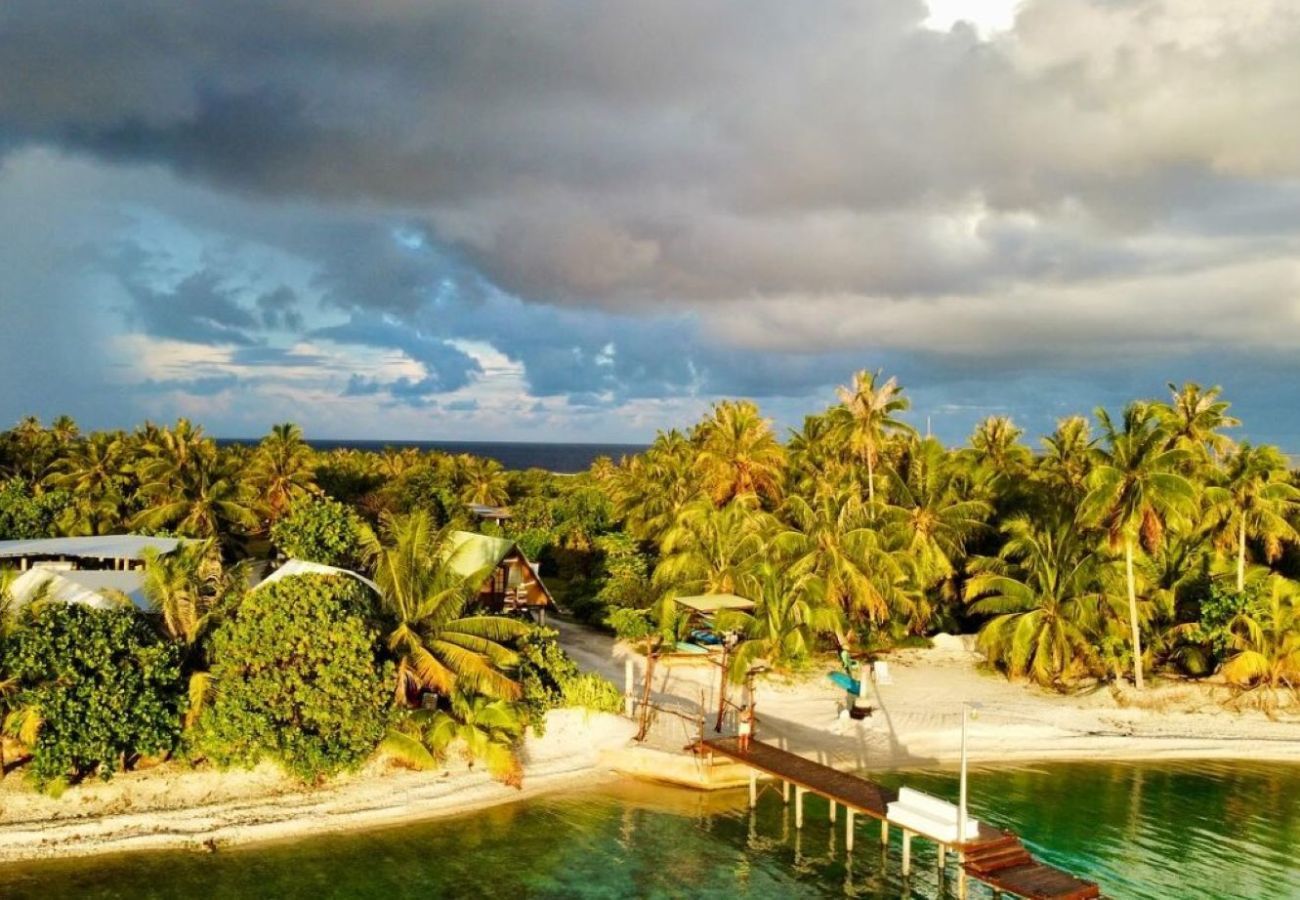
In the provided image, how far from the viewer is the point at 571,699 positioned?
84.6 feet

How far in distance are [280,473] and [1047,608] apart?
3716cm

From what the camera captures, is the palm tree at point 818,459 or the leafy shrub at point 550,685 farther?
the palm tree at point 818,459

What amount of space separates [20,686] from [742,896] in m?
15.8

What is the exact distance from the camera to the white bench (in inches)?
704

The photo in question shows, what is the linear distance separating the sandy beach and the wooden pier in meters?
2.73

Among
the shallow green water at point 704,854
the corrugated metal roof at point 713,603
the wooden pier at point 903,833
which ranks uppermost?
the corrugated metal roof at point 713,603

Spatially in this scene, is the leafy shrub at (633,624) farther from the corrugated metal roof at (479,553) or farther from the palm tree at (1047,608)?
the palm tree at (1047,608)

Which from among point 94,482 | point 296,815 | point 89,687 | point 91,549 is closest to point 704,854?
point 296,815

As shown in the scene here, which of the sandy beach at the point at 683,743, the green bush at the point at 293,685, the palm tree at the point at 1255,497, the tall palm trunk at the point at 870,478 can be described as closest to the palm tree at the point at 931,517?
the tall palm trunk at the point at 870,478

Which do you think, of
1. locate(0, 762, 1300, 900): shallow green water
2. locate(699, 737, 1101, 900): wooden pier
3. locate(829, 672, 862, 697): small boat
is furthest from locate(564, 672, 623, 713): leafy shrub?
locate(829, 672, 862, 697): small boat

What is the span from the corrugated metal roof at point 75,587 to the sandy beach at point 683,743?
15.6ft

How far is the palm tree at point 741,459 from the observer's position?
43.2m

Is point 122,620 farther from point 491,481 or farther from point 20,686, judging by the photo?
point 491,481

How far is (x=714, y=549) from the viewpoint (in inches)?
1399
